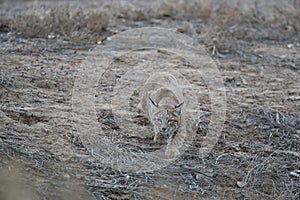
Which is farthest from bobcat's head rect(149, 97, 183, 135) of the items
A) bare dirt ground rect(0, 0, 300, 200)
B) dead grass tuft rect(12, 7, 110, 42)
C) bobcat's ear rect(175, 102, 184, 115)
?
dead grass tuft rect(12, 7, 110, 42)

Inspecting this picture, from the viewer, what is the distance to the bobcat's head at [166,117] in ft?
17.0

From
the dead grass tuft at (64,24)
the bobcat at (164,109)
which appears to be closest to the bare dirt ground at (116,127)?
the dead grass tuft at (64,24)

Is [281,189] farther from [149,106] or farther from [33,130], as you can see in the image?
[33,130]

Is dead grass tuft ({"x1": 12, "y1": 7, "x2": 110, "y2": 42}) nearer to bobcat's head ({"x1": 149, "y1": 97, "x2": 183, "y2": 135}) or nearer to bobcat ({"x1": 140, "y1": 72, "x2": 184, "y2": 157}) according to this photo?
bobcat ({"x1": 140, "y1": 72, "x2": 184, "y2": 157})

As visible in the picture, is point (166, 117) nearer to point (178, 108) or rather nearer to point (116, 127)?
point (178, 108)

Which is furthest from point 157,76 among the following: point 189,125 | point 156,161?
point 156,161

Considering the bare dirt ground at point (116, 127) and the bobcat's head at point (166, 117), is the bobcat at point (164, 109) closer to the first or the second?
the bobcat's head at point (166, 117)

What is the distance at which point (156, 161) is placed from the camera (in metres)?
5.14

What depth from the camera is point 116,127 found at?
5625mm

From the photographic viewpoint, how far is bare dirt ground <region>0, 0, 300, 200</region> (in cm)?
471

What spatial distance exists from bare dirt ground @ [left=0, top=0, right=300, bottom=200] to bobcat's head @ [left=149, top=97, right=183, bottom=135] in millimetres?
344

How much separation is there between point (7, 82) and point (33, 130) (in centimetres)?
98

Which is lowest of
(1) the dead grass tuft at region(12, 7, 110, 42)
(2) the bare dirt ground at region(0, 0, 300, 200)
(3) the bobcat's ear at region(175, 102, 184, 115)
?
(2) the bare dirt ground at region(0, 0, 300, 200)

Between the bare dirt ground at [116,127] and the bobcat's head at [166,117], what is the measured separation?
34 centimetres
